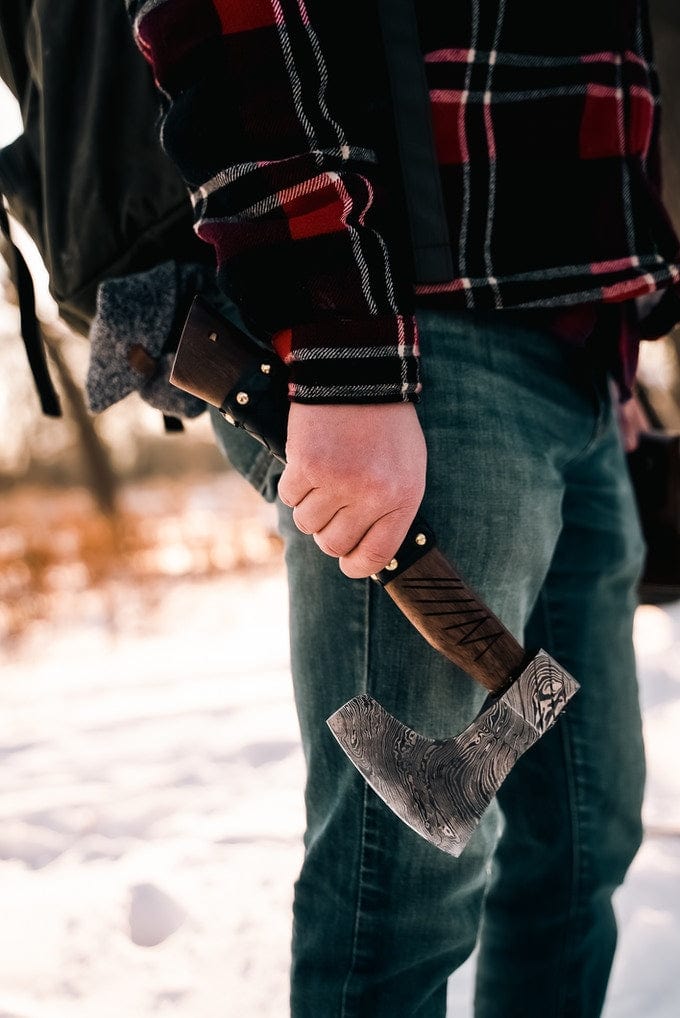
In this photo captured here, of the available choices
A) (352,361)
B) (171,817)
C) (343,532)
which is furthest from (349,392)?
(171,817)

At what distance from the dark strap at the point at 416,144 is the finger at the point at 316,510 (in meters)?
0.28

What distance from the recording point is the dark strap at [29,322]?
3.53ft

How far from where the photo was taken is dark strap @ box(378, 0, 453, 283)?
0.73 meters

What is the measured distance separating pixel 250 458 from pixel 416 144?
16.7 inches

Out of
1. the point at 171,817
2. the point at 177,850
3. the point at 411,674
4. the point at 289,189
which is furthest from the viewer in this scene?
the point at 171,817

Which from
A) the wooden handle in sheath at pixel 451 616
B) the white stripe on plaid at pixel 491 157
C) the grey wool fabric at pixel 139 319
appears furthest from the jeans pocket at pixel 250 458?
the white stripe on plaid at pixel 491 157

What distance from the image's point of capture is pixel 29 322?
3.66ft

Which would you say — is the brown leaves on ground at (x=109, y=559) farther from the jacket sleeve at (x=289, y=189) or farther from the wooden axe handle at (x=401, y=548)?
the jacket sleeve at (x=289, y=189)

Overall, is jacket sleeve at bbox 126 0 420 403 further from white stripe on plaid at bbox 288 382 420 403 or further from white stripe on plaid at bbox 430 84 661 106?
white stripe on plaid at bbox 430 84 661 106

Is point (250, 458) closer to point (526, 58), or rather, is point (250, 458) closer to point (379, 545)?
point (379, 545)

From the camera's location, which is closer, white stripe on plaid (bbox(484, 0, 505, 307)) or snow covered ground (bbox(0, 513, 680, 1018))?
white stripe on plaid (bbox(484, 0, 505, 307))

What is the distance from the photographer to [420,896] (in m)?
0.80

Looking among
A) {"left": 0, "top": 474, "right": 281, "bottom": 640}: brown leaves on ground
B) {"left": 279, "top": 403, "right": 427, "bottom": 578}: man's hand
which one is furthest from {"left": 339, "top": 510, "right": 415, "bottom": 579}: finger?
{"left": 0, "top": 474, "right": 281, "bottom": 640}: brown leaves on ground

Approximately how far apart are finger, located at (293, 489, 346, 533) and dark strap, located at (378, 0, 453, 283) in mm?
275
